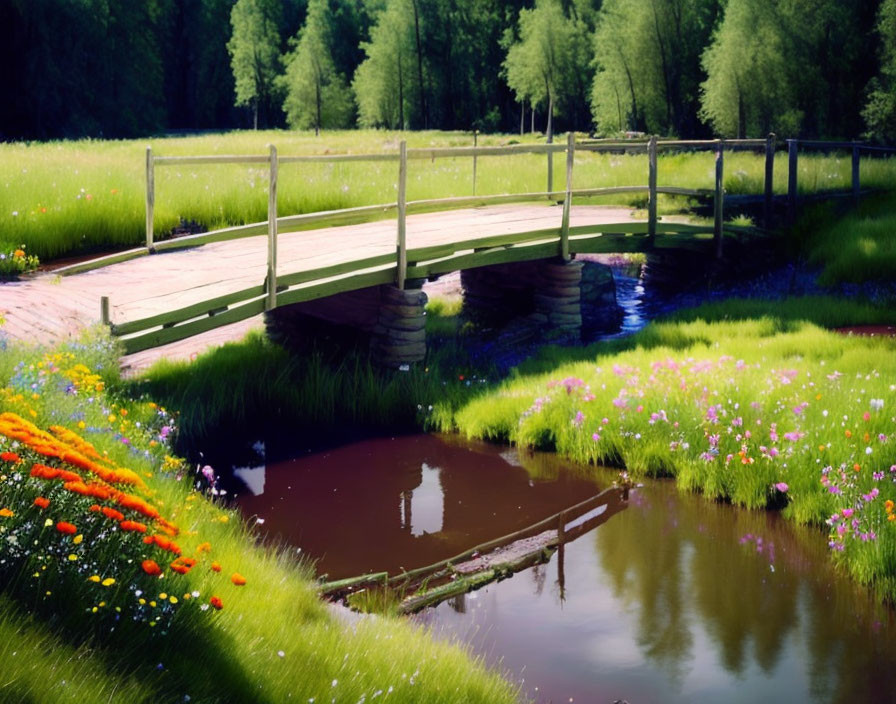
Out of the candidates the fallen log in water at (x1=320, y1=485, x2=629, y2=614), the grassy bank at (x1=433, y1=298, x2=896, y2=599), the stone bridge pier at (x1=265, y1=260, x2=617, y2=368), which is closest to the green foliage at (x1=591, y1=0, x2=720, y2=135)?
the stone bridge pier at (x1=265, y1=260, x2=617, y2=368)

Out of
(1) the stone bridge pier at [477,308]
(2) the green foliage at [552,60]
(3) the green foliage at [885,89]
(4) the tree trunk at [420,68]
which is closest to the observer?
(1) the stone bridge pier at [477,308]

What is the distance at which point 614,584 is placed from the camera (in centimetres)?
728

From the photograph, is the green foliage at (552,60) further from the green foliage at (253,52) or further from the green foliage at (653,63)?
the green foliage at (253,52)

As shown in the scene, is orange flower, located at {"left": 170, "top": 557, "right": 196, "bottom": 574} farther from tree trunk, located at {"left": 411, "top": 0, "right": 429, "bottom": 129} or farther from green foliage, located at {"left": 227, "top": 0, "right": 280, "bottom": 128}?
green foliage, located at {"left": 227, "top": 0, "right": 280, "bottom": 128}

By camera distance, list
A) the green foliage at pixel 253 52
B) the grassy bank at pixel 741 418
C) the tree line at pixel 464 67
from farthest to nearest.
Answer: the green foliage at pixel 253 52 < the tree line at pixel 464 67 < the grassy bank at pixel 741 418

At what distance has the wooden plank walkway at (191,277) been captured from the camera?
30.6 ft

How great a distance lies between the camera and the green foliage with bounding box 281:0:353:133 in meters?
59.9

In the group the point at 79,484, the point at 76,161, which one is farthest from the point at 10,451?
the point at 76,161

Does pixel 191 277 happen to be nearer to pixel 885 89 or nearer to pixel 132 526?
pixel 132 526

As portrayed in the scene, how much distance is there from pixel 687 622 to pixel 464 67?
56708mm

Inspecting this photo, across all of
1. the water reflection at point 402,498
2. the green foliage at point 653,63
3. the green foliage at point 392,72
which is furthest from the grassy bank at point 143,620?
the green foliage at point 392,72

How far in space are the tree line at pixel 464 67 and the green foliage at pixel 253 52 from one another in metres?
0.12

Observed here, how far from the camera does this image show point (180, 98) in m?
71.2

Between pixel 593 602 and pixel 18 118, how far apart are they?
145 ft
